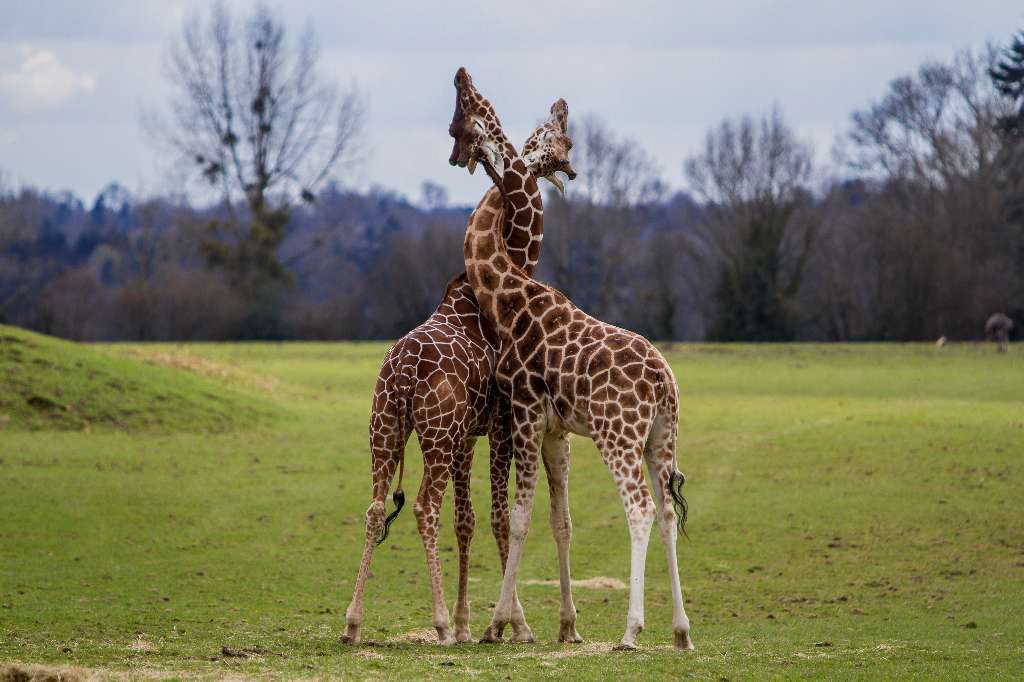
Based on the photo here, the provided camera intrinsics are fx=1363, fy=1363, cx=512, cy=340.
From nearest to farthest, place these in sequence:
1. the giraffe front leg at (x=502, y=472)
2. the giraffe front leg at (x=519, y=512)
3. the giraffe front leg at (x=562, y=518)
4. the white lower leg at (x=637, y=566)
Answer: the white lower leg at (x=637, y=566)
the giraffe front leg at (x=519, y=512)
the giraffe front leg at (x=562, y=518)
the giraffe front leg at (x=502, y=472)

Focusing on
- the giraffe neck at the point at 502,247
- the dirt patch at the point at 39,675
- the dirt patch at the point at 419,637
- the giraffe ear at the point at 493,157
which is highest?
the giraffe ear at the point at 493,157

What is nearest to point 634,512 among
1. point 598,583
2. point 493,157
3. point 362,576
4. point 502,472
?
point 502,472

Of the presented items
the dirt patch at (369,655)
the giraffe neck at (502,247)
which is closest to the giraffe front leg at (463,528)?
the dirt patch at (369,655)

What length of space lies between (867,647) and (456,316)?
145 inches

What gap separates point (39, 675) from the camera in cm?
742

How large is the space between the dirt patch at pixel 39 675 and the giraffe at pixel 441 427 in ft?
7.04

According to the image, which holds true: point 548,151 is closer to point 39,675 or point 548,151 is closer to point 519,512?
point 519,512

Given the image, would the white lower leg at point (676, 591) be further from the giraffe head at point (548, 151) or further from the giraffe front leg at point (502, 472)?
the giraffe head at point (548, 151)

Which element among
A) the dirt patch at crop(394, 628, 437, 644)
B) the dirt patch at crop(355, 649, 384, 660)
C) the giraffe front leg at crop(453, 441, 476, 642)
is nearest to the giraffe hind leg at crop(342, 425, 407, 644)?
the dirt patch at crop(355, 649, 384, 660)

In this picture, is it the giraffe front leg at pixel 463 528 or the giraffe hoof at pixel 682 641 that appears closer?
the giraffe hoof at pixel 682 641

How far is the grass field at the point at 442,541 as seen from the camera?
8.84m

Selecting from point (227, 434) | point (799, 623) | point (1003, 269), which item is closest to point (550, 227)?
point (1003, 269)

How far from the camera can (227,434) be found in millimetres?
21406

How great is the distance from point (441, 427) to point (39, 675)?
121 inches
